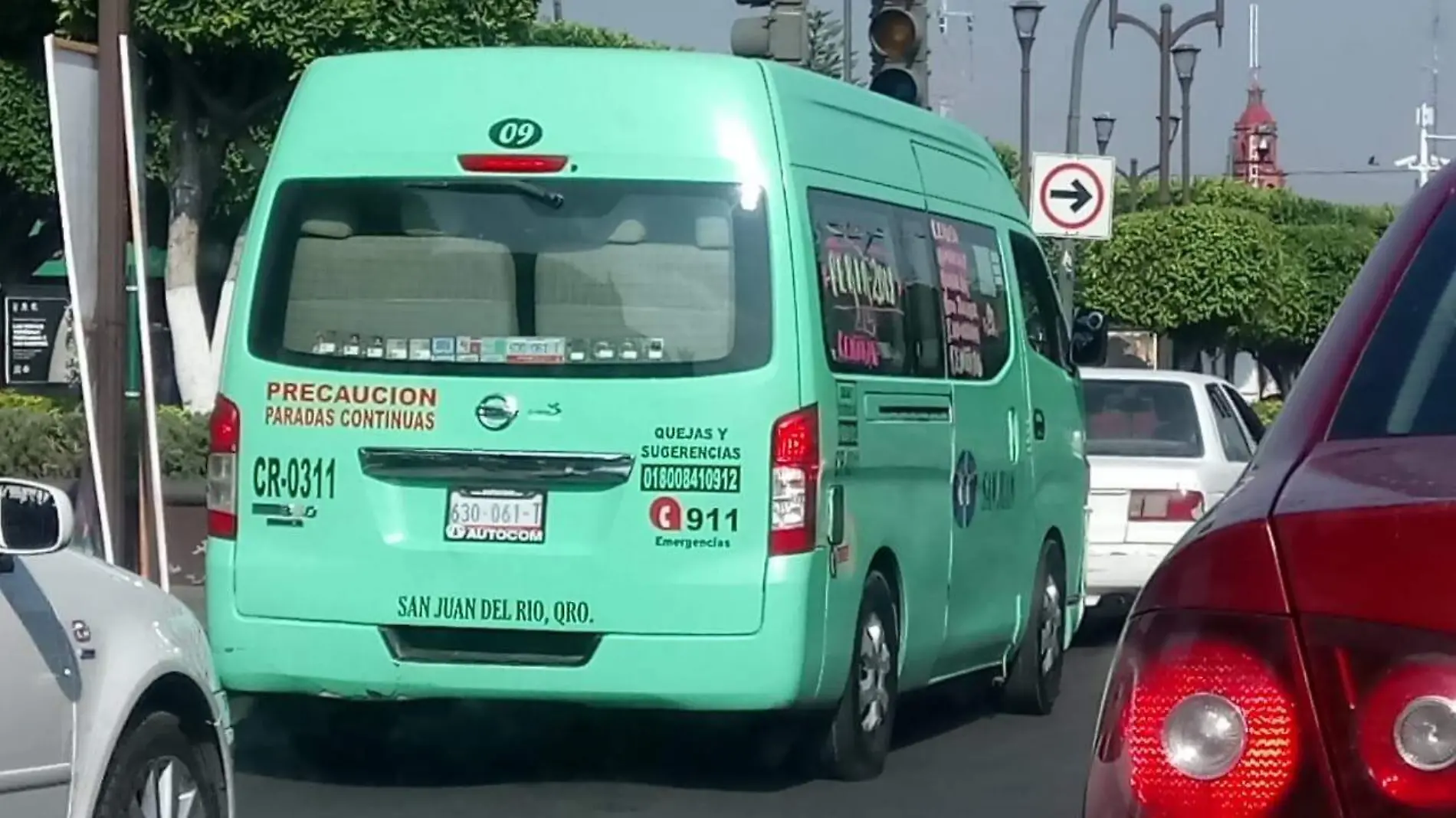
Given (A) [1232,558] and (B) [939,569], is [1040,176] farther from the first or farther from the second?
(A) [1232,558]

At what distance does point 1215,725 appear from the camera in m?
2.92

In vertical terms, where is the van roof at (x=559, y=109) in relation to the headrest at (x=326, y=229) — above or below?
above

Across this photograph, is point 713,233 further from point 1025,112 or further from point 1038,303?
point 1025,112

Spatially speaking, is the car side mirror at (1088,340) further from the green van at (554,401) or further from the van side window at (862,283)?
the green van at (554,401)

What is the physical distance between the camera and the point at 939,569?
10.1 metres

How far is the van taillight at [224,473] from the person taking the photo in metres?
8.74

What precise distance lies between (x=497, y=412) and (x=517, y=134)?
96 cm

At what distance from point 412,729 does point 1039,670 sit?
2853 millimetres

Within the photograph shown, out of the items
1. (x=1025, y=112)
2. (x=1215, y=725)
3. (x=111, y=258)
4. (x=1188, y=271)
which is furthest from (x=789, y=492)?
(x=1188, y=271)

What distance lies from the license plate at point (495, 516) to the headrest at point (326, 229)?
0.97m

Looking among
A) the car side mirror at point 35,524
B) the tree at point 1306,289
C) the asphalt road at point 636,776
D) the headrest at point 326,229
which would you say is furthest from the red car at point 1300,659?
the tree at point 1306,289

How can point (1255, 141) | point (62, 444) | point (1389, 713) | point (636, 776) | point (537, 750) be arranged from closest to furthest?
point (1389, 713) → point (636, 776) → point (537, 750) → point (62, 444) → point (1255, 141)

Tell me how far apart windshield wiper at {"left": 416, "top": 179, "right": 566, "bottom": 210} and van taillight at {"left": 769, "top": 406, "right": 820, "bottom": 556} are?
1077 mm

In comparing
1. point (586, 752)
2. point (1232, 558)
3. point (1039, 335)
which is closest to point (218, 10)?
point (1039, 335)
